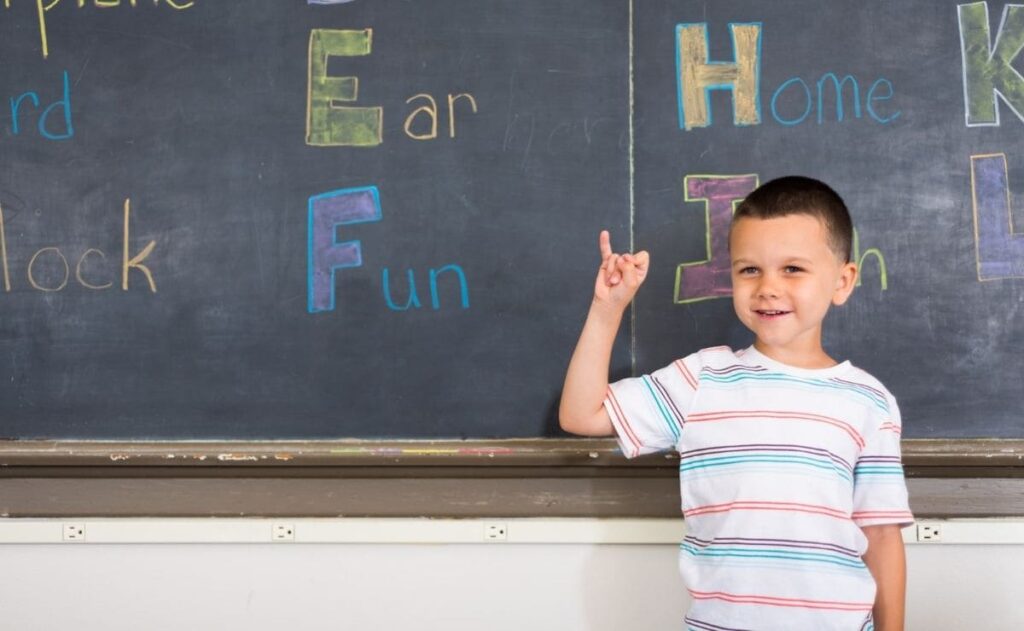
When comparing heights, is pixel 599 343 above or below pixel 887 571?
above

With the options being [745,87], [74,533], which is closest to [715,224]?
[745,87]

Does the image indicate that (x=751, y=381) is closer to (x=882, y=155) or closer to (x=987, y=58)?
(x=882, y=155)

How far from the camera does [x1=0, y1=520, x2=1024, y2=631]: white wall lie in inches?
75.2

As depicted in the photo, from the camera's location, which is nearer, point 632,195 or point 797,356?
point 797,356

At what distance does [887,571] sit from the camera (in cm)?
157

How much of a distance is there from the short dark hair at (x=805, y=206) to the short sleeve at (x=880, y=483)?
0.99 feet

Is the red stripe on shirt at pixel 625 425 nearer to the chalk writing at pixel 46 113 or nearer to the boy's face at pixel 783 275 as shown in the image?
the boy's face at pixel 783 275

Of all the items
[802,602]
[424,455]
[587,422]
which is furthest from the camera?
[424,455]

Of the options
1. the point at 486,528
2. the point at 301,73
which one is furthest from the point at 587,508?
the point at 301,73

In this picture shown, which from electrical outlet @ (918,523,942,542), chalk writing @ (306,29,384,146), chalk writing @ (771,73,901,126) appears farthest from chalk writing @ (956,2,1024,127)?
chalk writing @ (306,29,384,146)

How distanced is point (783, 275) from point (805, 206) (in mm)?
121

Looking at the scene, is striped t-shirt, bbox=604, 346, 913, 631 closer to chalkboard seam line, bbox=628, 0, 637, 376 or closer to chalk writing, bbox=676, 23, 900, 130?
chalkboard seam line, bbox=628, 0, 637, 376

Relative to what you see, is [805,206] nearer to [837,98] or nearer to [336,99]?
[837,98]

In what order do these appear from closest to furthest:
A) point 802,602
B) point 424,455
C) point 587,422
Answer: point 802,602
point 587,422
point 424,455
